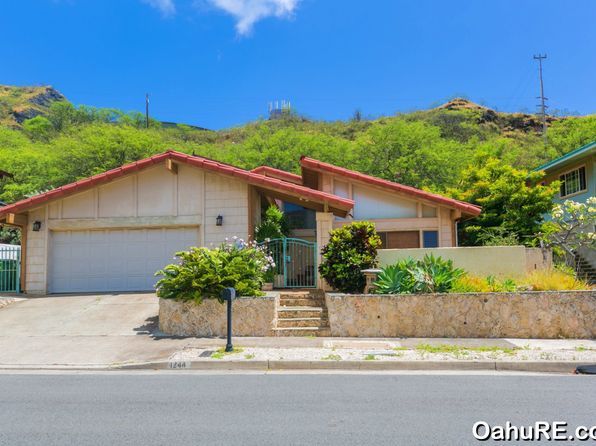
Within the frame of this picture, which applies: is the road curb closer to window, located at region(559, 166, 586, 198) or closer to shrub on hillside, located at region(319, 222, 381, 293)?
shrub on hillside, located at region(319, 222, 381, 293)

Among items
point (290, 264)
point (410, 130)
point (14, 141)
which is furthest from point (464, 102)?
point (290, 264)

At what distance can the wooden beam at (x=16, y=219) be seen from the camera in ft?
48.4

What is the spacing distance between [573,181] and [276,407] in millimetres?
24208

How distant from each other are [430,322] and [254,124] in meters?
67.5

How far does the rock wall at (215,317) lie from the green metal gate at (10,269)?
26.8 feet

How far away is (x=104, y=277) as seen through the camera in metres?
15.4

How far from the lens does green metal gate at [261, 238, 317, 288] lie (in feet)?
A: 46.7

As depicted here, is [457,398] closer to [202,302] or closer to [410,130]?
[202,302]

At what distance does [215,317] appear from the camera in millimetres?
10977

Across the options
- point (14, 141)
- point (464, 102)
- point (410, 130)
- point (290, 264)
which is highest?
point (464, 102)

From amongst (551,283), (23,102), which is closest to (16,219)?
(551,283)

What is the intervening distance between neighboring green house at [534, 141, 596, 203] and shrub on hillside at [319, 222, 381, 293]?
14.6 m

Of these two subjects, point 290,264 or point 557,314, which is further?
point 290,264

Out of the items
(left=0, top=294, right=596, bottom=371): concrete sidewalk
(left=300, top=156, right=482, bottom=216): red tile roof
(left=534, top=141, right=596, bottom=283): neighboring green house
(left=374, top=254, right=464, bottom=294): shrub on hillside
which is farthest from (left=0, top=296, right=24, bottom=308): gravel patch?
(left=534, top=141, right=596, bottom=283): neighboring green house
